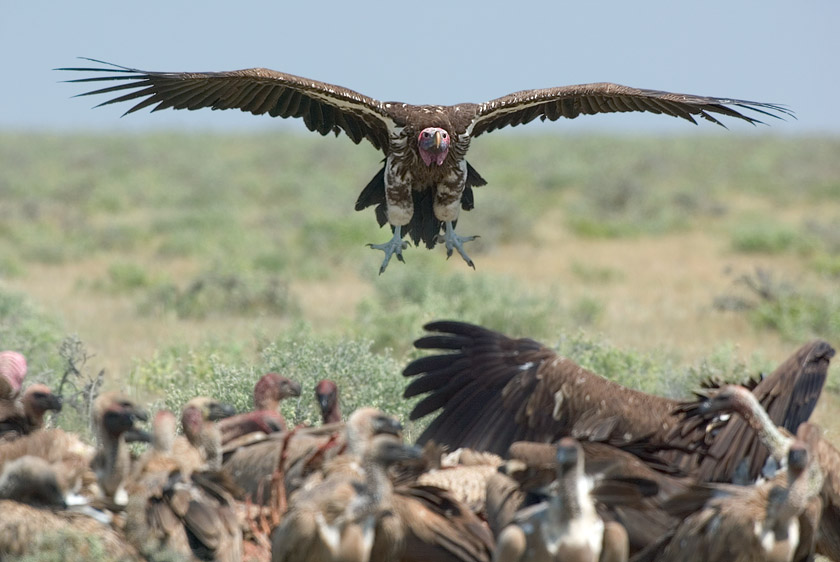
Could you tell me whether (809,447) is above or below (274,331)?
above

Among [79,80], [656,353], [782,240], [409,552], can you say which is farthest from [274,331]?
[782,240]

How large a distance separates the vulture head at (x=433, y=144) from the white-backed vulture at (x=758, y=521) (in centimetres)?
410

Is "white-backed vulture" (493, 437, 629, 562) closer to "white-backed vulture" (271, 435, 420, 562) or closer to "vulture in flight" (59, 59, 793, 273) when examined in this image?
"white-backed vulture" (271, 435, 420, 562)

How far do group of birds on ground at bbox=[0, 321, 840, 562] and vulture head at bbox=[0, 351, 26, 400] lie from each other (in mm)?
13

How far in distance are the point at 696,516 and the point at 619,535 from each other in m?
0.35

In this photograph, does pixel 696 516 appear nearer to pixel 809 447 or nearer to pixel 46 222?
pixel 809 447

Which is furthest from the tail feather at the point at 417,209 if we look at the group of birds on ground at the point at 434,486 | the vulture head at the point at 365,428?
the vulture head at the point at 365,428

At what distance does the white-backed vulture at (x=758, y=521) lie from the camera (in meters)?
4.38

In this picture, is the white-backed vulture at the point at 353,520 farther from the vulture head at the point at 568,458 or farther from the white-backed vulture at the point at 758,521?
the white-backed vulture at the point at 758,521

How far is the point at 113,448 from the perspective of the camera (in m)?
4.84

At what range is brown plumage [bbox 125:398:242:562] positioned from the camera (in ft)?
14.7

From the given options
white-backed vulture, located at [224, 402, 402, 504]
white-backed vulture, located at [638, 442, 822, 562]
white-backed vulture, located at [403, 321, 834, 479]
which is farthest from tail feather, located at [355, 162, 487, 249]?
white-backed vulture, located at [638, 442, 822, 562]

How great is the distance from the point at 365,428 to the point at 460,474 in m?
1.06

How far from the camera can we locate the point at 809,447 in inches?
179
